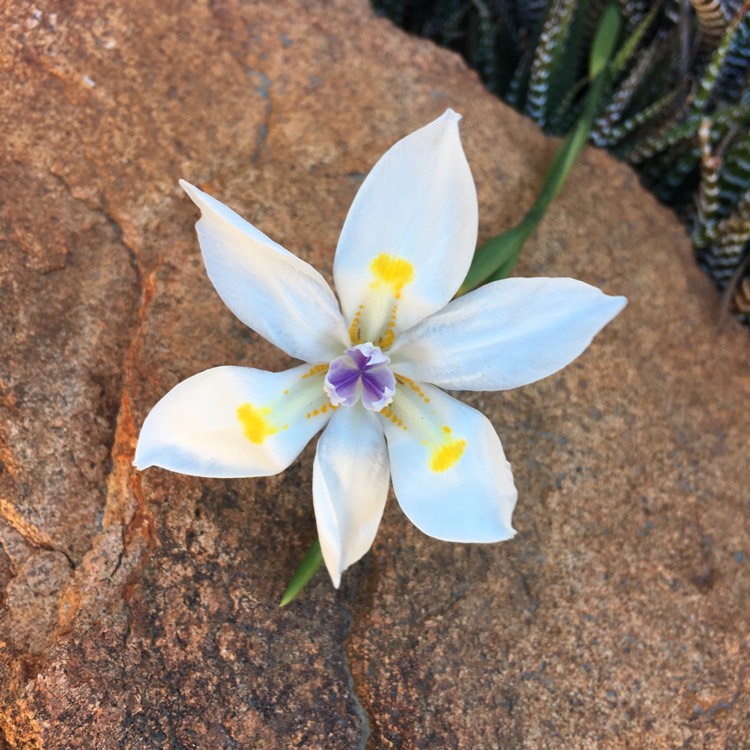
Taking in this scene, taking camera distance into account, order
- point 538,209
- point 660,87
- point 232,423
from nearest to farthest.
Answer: point 232,423 → point 538,209 → point 660,87

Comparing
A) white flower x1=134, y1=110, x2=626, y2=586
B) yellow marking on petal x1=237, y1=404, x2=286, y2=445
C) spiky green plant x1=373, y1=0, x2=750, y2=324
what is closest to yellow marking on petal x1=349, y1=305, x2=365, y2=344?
white flower x1=134, y1=110, x2=626, y2=586

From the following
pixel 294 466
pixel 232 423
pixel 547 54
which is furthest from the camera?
pixel 547 54

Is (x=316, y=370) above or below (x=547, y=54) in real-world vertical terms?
below

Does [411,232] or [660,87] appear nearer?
[411,232]

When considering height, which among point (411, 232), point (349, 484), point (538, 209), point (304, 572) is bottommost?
point (304, 572)

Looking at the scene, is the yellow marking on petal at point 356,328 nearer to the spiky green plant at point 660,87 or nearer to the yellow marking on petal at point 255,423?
the yellow marking on petal at point 255,423

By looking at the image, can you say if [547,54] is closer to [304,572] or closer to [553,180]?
[553,180]

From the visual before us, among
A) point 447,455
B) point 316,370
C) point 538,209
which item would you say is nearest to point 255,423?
point 316,370

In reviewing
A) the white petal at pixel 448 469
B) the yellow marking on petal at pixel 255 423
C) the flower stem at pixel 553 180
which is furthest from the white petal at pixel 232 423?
the flower stem at pixel 553 180
